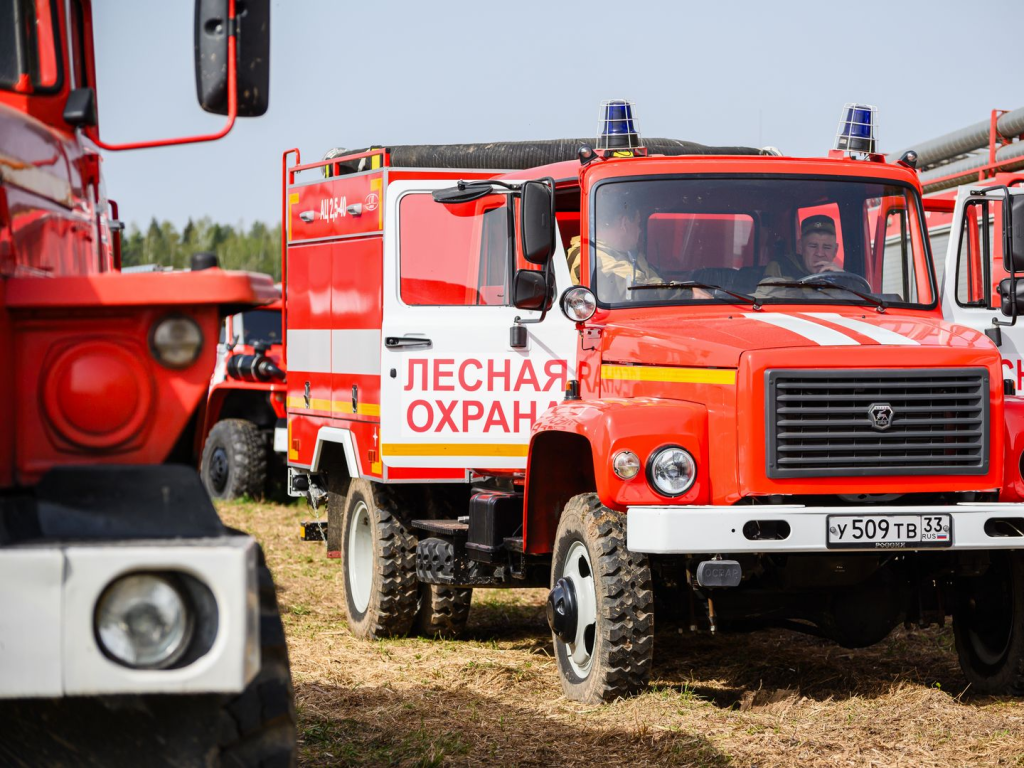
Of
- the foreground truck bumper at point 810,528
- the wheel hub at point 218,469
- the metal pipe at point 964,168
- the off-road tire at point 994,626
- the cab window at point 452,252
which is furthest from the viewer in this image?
the wheel hub at point 218,469

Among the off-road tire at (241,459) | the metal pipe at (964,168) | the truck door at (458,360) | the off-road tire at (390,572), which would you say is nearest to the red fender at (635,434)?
the truck door at (458,360)

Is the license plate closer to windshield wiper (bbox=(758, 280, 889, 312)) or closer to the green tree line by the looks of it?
windshield wiper (bbox=(758, 280, 889, 312))

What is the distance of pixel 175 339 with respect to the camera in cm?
293

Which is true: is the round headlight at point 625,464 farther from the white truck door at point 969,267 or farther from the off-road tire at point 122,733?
the off-road tire at point 122,733

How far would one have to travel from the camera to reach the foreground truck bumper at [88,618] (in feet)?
8.04

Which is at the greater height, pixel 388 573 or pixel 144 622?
pixel 144 622

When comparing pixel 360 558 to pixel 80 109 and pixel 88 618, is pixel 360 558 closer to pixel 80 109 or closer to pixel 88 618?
pixel 80 109

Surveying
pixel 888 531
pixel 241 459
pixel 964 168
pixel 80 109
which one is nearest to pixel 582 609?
pixel 888 531

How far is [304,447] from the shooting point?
9.74 metres


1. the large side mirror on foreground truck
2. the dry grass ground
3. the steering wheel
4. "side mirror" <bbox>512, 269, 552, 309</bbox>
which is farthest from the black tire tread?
the large side mirror on foreground truck

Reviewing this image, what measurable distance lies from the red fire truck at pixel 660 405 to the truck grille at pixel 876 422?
0.01 metres

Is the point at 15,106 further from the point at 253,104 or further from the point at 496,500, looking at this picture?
the point at 496,500

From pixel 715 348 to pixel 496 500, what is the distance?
1836 mm

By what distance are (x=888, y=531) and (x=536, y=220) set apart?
208 cm
